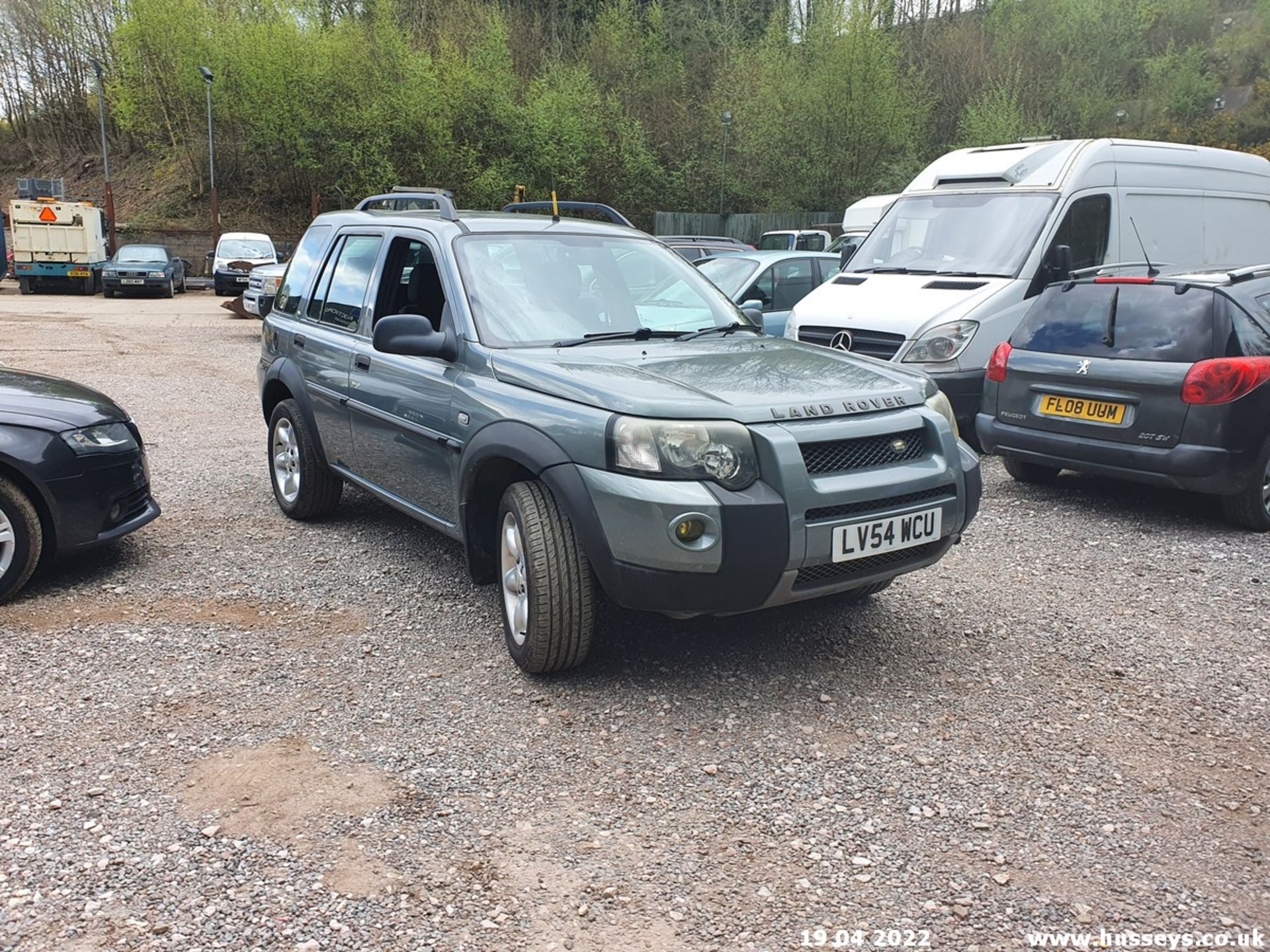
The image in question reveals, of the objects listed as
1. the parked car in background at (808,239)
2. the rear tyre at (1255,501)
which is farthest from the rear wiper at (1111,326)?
the parked car in background at (808,239)

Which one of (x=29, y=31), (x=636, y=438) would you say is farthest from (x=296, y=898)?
(x=29, y=31)

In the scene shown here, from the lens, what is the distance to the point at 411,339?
4363mm

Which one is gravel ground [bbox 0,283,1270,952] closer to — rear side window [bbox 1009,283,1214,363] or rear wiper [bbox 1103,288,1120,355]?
rear side window [bbox 1009,283,1214,363]

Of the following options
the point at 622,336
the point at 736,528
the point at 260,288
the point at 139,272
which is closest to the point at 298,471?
the point at 622,336

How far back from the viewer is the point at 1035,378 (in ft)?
22.2

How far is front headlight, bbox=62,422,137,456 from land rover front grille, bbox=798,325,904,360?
189 inches

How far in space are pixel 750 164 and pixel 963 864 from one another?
36.9m

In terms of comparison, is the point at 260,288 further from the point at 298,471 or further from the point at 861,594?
the point at 861,594

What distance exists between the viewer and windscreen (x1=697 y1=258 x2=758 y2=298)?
11.6 metres

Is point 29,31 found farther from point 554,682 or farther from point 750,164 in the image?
point 554,682

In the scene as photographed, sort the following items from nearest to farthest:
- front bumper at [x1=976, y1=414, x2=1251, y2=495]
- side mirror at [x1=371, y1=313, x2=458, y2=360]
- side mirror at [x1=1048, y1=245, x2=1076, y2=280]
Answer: side mirror at [x1=371, y1=313, x2=458, y2=360], front bumper at [x1=976, y1=414, x2=1251, y2=495], side mirror at [x1=1048, y1=245, x2=1076, y2=280]

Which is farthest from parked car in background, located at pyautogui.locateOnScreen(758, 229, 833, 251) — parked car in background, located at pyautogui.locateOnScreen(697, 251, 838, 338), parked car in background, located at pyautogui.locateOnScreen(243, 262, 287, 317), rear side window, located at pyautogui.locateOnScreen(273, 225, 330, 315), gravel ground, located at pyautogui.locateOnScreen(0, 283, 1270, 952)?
gravel ground, located at pyautogui.locateOnScreen(0, 283, 1270, 952)

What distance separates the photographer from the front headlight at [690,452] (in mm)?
3568

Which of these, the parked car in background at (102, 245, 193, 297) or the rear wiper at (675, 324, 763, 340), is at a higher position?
the parked car in background at (102, 245, 193, 297)
